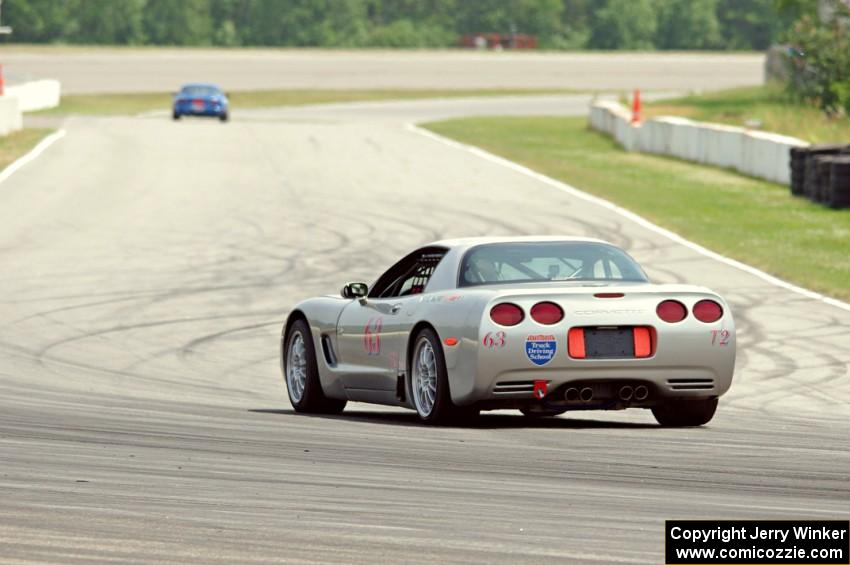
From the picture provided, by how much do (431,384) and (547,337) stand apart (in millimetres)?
863

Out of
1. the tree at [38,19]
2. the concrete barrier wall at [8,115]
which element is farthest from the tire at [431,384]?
the tree at [38,19]

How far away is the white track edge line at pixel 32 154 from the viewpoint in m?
34.1

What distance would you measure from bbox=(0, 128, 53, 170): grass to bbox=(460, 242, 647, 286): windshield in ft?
84.4

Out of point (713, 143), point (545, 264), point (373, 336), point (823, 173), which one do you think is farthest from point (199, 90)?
point (545, 264)

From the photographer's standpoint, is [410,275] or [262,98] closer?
[410,275]

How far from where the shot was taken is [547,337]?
9.95 metres

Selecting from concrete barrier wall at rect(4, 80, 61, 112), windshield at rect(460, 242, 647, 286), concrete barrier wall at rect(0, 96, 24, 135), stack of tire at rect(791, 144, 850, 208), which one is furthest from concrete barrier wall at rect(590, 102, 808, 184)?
concrete barrier wall at rect(4, 80, 61, 112)

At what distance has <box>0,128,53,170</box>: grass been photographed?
37.4 metres

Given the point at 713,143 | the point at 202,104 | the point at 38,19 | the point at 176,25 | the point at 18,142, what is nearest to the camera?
the point at 713,143

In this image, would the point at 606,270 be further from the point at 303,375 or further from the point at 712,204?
the point at 712,204

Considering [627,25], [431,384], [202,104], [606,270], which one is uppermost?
[606,270]

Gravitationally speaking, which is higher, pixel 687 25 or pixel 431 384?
pixel 431 384

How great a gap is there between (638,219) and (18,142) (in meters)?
19.1

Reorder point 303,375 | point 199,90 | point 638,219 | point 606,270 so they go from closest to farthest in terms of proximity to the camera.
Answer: point 606,270 → point 303,375 → point 638,219 → point 199,90
